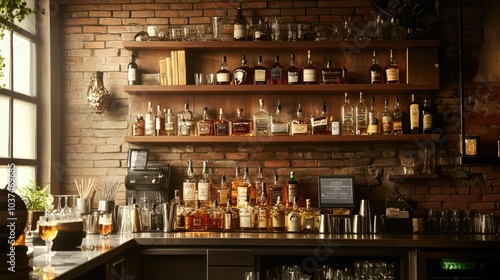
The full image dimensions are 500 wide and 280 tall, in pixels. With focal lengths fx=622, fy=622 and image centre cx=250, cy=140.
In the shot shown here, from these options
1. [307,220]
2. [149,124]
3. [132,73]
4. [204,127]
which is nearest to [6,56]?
[132,73]

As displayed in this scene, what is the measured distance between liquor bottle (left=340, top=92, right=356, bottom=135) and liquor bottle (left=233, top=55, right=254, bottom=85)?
82cm

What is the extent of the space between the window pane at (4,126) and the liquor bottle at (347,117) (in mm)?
2651

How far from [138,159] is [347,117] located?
1.80m

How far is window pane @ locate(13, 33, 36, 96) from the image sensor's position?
4750mm

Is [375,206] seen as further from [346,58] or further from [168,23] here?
[168,23]

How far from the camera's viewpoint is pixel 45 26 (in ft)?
17.2

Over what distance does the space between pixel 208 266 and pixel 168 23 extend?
2198 mm

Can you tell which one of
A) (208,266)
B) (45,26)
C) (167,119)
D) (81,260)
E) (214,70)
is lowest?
(208,266)

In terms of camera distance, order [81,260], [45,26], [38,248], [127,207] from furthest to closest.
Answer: [45,26], [127,207], [38,248], [81,260]

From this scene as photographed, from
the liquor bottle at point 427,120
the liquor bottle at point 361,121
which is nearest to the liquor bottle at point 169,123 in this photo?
the liquor bottle at point 361,121

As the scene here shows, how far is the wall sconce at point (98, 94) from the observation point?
5285 mm

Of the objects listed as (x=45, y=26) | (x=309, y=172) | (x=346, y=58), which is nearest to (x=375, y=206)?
(x=309, y=172)

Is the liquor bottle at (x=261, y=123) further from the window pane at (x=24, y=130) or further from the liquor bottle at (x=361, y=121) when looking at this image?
the window pane at (x=24, y=130)

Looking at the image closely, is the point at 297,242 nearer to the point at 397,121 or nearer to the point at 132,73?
the point at 397,121
